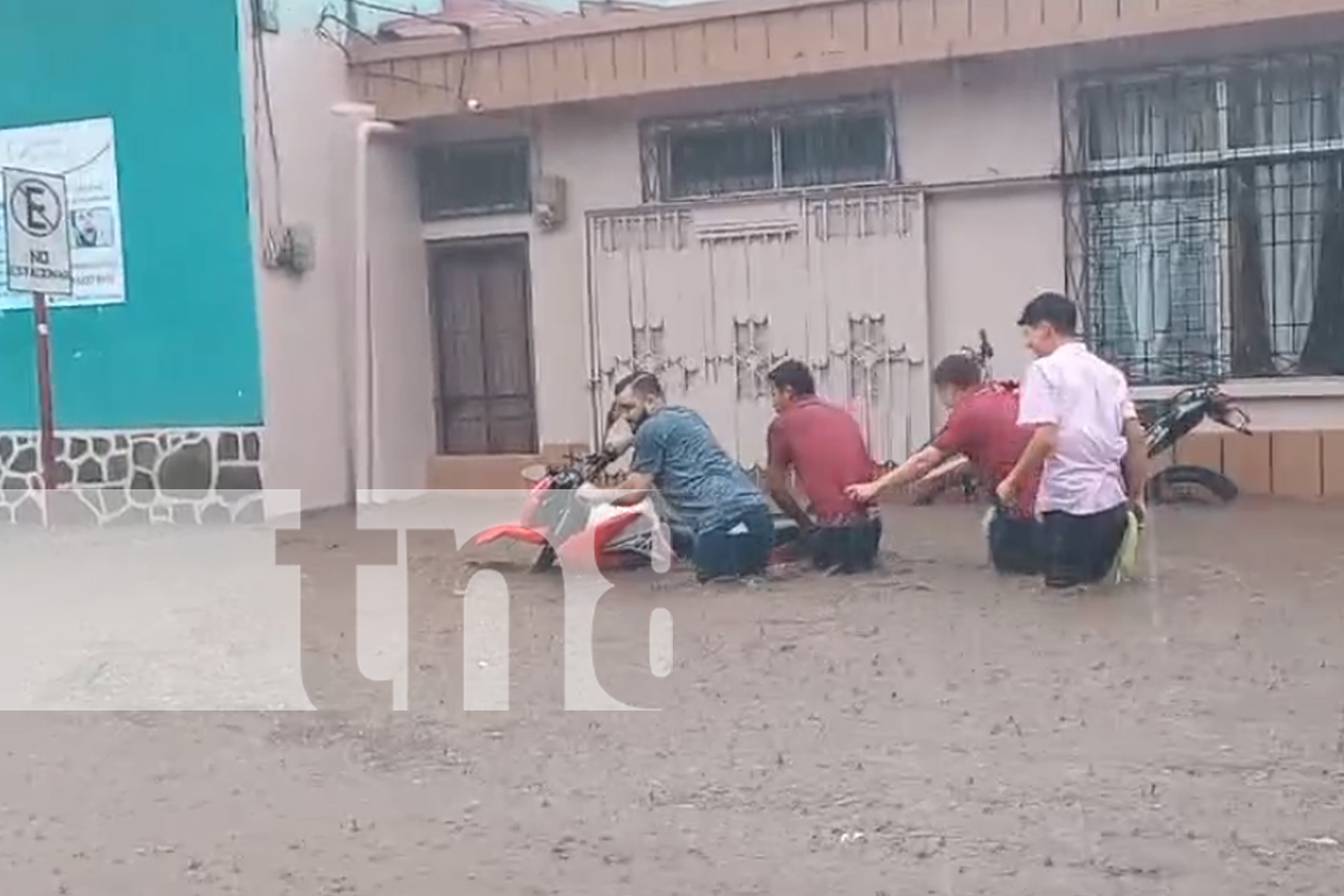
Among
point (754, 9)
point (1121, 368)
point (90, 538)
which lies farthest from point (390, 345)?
point (1121, 368)

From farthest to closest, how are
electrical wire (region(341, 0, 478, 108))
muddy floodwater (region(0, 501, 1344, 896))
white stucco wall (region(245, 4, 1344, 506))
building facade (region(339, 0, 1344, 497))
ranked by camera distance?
electrical wire (region(341, 0, 478, 108)) → white stucco wall (region(245, 4, 1344, 506)) → building facade (region(339, 0, 1344, 497)) → muddy floodwater (region(0, 501, 1344, 896))

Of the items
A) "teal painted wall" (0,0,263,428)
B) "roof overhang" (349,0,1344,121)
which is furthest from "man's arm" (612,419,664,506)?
"teal painted wall" (0,0,263,428)

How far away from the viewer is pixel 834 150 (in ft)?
42.2

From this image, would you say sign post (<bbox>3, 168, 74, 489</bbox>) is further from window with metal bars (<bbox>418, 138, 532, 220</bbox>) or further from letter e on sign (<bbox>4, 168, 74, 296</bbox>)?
window with metal bars (<bbox>418, 138, 532, 220</bbox>)

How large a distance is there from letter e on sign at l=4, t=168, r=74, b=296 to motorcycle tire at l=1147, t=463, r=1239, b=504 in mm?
7443

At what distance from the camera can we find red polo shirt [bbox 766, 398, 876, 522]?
9.20 meters

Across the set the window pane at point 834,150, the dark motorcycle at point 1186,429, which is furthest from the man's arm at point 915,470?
the window pane at point 834,150

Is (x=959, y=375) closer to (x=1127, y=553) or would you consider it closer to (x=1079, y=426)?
(x=1079, y=426)

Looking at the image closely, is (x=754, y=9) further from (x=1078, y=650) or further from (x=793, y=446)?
(x=1078, y=650)

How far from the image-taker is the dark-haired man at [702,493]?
30.0 ft

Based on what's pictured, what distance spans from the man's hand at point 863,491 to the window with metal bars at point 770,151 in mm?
4125

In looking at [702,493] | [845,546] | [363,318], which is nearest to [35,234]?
[363,318]

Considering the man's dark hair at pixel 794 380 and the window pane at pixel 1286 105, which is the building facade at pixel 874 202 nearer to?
the window pane at pixel 1286 105

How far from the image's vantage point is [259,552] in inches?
455
